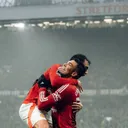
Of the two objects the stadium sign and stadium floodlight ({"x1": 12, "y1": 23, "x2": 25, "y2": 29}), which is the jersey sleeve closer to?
the stadium sign

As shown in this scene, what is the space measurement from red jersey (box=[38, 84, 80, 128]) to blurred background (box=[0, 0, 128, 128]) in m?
14.8

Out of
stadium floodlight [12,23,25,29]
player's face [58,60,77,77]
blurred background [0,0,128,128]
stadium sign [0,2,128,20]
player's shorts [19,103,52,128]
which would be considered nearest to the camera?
player's face [58,60,77,77]

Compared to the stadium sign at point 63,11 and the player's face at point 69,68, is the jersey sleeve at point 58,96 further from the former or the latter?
the stadium sign at point 63,11

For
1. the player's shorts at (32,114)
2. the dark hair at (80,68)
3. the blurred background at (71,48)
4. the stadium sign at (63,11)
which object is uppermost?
the dark hair at (80,68)

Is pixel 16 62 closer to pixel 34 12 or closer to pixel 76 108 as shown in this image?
pixel 34 12

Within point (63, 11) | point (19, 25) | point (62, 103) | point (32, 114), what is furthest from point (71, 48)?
point (62, 103)

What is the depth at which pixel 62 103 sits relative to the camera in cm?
389

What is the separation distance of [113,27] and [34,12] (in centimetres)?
510

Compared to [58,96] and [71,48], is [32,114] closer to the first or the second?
[58,96]

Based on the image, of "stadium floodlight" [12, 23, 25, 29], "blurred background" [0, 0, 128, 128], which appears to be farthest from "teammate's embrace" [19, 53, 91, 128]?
"stadium floodlight" [12, 23, 25, 29]

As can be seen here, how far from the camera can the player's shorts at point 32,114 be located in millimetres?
4004

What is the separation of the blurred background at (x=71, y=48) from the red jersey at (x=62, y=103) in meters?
14.8

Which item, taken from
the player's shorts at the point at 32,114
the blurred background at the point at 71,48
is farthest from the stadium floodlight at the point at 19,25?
the player's shorts at the point at 32,114

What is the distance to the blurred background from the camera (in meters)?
19.2
